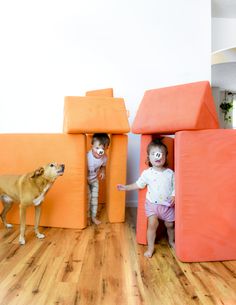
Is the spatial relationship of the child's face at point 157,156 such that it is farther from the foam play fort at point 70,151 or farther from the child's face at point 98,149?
the child's face at point 98,149

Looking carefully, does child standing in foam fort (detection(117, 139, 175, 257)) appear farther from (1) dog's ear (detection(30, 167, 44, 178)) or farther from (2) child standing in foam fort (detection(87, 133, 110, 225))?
(1) dog's ear (detection(30, 167, 44, 178))

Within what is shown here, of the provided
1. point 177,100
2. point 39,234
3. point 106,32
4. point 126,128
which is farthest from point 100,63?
point 39,234

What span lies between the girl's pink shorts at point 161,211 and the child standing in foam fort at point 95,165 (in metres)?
0.67

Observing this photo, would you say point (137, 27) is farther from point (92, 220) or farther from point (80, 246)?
point (80, 246)

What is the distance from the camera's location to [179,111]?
1.66 m

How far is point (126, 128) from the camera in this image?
2158 mm

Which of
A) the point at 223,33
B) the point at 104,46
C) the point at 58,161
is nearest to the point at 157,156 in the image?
the point at 58,161

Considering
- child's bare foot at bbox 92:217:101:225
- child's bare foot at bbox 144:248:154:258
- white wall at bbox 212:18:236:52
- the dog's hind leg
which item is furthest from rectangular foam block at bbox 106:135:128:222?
white wall at bbox 212:18:236:52

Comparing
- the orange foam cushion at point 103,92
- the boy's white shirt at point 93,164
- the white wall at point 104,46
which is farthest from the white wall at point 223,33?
the boy's white shirt at point 93,164

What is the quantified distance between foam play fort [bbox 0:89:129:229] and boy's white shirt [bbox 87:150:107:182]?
0.11 metres

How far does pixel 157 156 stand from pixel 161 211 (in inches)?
13.4

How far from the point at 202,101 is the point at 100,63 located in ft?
5.69

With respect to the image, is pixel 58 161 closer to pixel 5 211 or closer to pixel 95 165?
pixel 95 165

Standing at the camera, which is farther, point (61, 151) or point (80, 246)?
point (61, 151)
